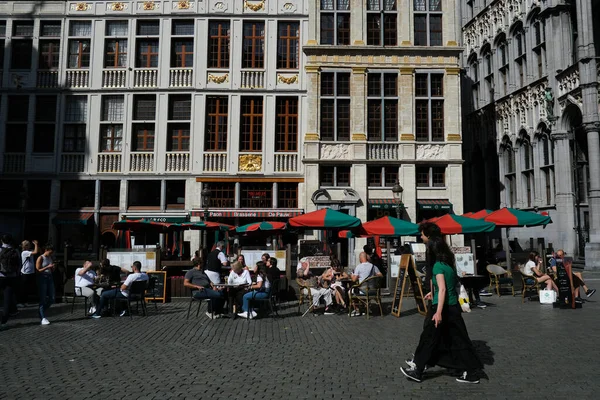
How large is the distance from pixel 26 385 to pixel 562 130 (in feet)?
89.0

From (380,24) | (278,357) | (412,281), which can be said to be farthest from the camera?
(380,24)

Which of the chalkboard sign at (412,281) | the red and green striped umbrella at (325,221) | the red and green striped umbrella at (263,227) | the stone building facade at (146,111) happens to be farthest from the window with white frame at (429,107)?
the chalkboard sign at (412,281)

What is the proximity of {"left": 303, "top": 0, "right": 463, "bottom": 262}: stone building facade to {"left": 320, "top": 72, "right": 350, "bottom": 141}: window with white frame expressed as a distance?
5 centimetres

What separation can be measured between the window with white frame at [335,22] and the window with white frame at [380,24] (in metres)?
1.20

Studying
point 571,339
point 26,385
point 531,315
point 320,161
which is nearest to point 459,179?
point 320,161

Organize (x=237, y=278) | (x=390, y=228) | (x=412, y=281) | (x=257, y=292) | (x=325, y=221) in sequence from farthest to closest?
(x=390, y=228), (x=325, y=221), (x=237, y=278), (x=257, y=292), (x=412, y=281)

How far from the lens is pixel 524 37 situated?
30016 millimetres

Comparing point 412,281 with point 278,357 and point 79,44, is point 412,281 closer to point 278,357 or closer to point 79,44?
point 278,357

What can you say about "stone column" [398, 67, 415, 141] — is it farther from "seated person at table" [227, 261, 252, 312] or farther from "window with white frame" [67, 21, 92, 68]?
"window with white frame" [67, 21, 92, 68]

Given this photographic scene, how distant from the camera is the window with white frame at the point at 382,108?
2719 centimetres

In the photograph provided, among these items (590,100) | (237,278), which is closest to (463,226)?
(237,278)

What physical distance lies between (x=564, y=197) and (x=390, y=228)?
14.5m

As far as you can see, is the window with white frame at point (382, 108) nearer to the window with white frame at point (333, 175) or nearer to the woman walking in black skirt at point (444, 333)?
the window with white frame at point (333, 175)

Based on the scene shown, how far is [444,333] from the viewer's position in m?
6.57
